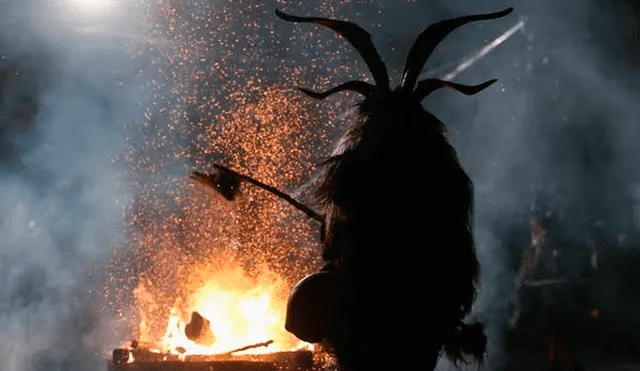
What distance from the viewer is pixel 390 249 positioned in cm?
325

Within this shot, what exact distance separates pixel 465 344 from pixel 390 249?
0.78 metres

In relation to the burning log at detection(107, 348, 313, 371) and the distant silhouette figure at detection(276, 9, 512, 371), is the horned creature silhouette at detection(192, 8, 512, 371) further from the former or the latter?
the burning log at detection(107, 348, 313, 371)

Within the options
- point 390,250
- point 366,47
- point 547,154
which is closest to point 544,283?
Answer: point 547,154

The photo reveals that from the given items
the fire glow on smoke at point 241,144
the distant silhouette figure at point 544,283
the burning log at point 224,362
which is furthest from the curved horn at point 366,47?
the distant silhouette figure at point 544,283

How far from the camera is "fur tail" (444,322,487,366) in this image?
359 cm

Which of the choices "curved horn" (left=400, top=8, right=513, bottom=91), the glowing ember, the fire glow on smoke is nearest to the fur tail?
"curved horn" (left=400, top=8, right=513, bottom=91)

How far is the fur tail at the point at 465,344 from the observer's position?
3.59 m

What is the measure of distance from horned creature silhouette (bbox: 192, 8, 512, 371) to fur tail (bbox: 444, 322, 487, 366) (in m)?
0.10

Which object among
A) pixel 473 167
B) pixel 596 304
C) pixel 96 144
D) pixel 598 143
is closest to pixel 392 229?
pixel 96 144

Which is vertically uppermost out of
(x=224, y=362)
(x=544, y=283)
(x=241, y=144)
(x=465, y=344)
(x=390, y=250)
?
(x=241, y=144)

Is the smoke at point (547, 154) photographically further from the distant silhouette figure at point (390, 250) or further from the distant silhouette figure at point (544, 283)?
the distant silhouette figure at point (390, 250)

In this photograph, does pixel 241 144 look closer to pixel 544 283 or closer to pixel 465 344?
pixel 465 344

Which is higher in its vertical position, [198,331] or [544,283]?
[198,331]

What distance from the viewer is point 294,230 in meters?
11.4
